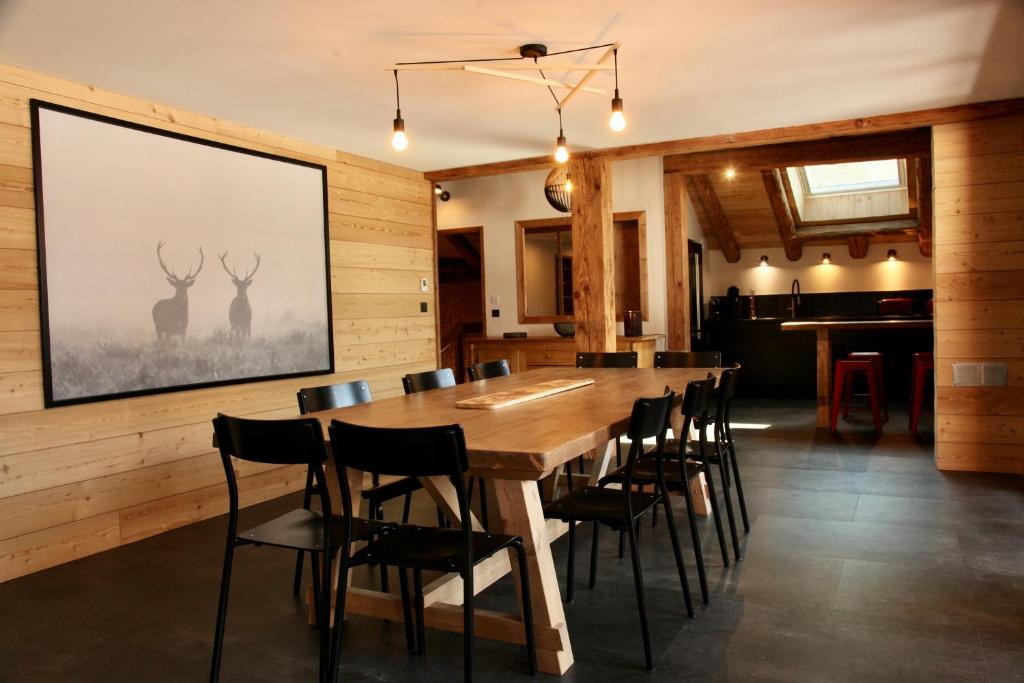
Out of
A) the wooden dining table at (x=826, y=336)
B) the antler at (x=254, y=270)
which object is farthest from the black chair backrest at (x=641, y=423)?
the wooden dining table at (x=826, y=336)

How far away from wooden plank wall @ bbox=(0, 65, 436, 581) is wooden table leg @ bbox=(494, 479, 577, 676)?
2482mm

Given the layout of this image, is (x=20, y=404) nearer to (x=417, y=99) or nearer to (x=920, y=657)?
(x=417, y=99)

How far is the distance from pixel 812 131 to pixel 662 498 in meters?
3.48

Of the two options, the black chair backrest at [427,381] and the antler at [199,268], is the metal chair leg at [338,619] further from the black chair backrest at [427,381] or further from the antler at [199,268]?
the antler at [199,268]

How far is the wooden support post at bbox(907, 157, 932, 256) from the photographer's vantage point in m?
8.27

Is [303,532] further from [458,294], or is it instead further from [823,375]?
[458,294]

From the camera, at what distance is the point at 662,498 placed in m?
2.97

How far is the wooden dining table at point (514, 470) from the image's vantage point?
2.36m

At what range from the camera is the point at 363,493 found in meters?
3.28

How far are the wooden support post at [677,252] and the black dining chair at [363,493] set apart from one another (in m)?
5.07

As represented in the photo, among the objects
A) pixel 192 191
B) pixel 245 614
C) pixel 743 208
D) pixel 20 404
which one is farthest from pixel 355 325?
pixel 743 208

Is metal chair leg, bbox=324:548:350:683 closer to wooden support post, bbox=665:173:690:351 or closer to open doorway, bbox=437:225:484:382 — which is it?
wooden support post, bbox=665:173:690:351

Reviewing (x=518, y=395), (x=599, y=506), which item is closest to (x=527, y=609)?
(x=599, y=506)

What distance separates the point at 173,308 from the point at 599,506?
9.12ft
